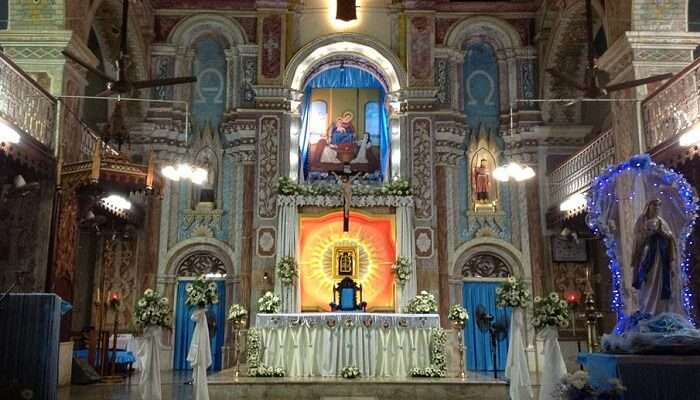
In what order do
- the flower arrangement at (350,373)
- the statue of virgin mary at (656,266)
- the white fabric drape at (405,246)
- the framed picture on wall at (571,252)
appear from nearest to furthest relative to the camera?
the statue of virgin mary at (656,266) → the flower arrangement at (350,373) → the white fabric drape at (405,246) → the framed picture on wall at (571,252)

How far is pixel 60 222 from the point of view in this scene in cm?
1267

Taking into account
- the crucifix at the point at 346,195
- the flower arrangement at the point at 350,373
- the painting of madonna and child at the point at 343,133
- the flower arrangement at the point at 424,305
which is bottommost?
the flower arrangement at the point at 350,373

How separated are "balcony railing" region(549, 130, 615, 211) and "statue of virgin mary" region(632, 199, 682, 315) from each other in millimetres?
5049

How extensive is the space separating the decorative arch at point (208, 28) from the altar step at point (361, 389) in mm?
10150

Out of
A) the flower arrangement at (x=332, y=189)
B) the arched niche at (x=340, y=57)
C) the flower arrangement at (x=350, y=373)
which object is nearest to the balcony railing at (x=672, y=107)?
the flower arrangement at (x=332, y=189)

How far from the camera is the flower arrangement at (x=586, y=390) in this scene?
21.0 feet

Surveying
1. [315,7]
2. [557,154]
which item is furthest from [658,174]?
[315,7]

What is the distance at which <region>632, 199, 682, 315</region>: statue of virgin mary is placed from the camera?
8.61 metres

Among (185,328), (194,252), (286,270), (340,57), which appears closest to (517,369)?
(286,270)

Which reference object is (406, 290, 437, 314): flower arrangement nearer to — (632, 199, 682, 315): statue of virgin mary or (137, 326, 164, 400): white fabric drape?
(632, 199, 682, 315): statue of virgin mary

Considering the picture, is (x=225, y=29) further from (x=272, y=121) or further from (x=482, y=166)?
(x=482, y=166)

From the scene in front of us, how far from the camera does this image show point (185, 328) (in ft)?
57.4

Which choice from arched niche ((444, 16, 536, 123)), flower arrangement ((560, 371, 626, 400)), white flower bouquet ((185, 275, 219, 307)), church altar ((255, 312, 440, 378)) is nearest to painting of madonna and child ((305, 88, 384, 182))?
arched niche ((444, 16, 536, 123))

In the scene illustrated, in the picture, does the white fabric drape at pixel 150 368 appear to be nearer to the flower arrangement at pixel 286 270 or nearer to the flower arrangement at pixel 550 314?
the flower arrangement at pixel 550 314
